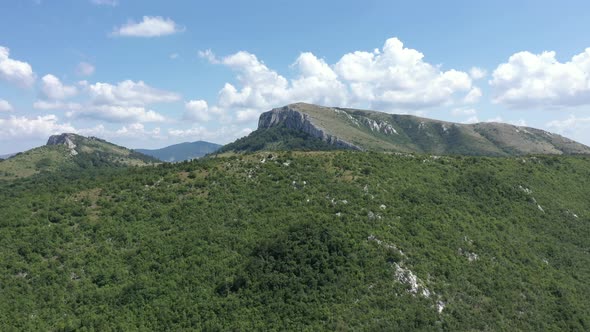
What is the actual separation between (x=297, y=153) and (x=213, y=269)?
38342 mm

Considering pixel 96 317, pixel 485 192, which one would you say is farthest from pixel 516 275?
pixel 96 317

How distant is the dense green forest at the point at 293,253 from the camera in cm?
3719

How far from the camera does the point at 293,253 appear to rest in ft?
141

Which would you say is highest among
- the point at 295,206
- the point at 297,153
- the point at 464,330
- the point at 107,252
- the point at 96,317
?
the point at 297,153

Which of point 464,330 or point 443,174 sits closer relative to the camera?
point 464,330

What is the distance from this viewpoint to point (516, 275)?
4778cm

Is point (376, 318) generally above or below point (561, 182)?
below

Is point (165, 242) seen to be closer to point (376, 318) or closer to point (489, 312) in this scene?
point (376, 318)

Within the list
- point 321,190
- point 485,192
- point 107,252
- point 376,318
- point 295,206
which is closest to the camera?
point 376,318

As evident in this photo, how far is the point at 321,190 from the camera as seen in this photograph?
193ft

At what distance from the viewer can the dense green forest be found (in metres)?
37.2

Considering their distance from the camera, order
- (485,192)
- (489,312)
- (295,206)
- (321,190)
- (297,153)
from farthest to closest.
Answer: (297,153), (485,192), (321,190), (295,206), (489,312)

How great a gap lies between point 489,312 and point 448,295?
15.4 ft

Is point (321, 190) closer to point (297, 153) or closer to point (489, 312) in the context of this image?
point (297, 153)
